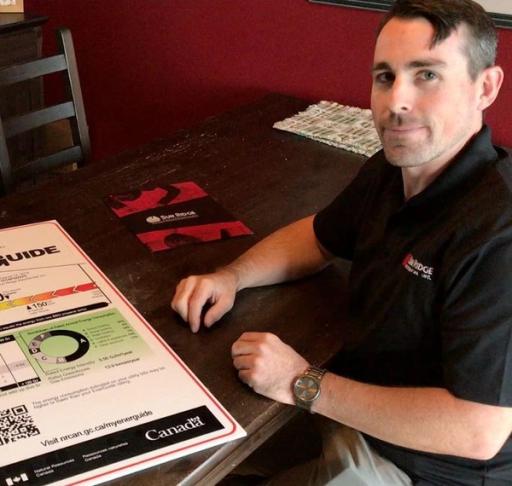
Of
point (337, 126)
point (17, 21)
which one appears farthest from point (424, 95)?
point (17, 21)

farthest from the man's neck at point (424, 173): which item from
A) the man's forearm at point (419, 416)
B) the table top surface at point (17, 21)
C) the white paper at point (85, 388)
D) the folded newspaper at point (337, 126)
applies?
the table top surface at point (17, 21)

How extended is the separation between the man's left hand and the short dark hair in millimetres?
546

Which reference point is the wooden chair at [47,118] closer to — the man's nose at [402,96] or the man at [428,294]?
the man at [428,294]

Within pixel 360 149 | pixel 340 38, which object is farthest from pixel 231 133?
pixel 340 38

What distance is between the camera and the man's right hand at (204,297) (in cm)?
127

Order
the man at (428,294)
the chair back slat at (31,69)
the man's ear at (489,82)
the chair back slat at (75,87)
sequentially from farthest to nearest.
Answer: the chair back slat at (75,87), the chair back slat at (31,69), the man's ear at (489,82), the man at (428,294)

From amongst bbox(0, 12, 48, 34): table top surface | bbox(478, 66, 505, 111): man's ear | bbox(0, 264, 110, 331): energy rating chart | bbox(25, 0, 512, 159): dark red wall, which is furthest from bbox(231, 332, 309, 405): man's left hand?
bbox(0, 12, 48, 34): table top surface

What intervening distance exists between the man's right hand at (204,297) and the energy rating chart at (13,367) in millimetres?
282

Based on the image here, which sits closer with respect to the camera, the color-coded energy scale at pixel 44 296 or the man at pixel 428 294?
the man at pixel 428 294

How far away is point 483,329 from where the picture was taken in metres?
1.04

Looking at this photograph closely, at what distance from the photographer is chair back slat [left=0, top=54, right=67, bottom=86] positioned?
6.23 feet

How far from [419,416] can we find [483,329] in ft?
0.58

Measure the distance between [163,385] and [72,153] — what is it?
46.8 inches

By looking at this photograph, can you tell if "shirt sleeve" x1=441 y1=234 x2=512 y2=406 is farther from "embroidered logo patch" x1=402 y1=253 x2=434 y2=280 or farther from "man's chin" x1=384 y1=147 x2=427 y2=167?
"man's chin" x1=384 y1=147 x2=427 y2=167
